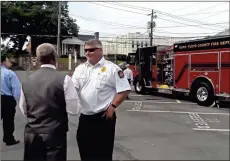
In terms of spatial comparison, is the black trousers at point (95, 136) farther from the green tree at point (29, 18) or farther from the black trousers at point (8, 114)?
the green tree at point (29, 18)

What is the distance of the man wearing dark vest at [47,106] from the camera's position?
302 centimetres

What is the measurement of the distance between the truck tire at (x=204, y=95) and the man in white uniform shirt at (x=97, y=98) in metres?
9.97

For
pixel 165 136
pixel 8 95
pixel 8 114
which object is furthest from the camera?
pixel 165 136

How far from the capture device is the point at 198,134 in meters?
7.25

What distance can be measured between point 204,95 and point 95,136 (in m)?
10.4

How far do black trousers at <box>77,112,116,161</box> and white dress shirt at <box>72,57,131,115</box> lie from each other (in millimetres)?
96

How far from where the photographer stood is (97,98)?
11.2 ft

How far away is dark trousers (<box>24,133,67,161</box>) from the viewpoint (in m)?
3.06

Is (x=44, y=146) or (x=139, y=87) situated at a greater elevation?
(x=44, y=146)

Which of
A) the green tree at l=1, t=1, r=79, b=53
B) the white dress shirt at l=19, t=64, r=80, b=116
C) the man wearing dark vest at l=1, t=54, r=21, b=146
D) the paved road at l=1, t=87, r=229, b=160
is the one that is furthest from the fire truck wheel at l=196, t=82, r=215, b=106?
the green tree at l=1, t=1, r=79, b=53

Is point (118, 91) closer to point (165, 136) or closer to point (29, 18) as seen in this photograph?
point (165, 136)

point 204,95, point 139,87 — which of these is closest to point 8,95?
point 204,95

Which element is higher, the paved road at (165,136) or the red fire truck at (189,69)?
Result: the red fire truck at (189,69)

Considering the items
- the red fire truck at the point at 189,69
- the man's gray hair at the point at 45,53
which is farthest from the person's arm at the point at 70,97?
the red fire truck at the point at 189,69
